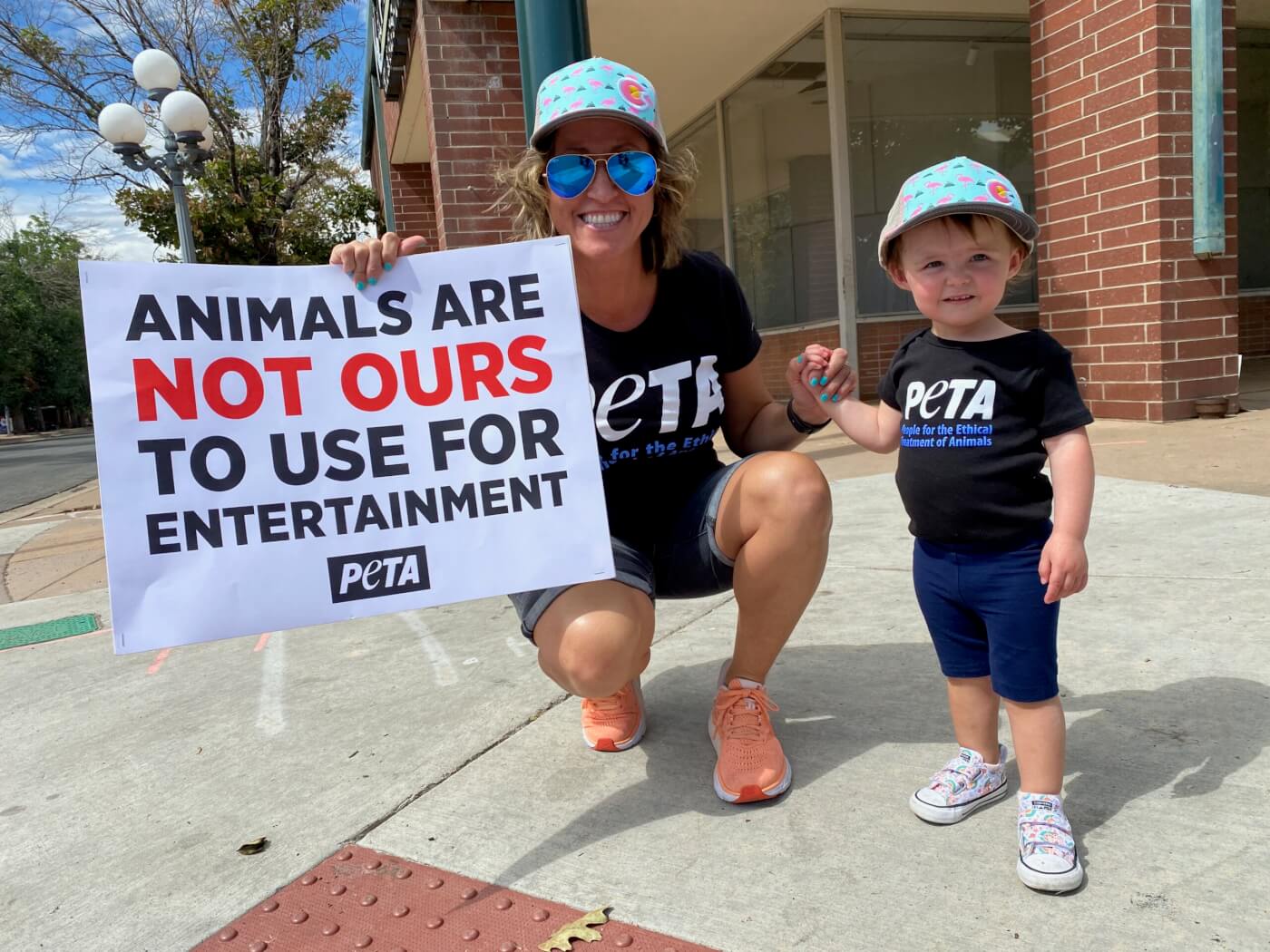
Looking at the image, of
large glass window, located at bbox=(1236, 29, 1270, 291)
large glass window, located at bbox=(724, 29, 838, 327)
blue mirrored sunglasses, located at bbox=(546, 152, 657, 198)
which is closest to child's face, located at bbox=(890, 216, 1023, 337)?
blue mirrored sunglasses, located at bbox=(546, 152, 657, 198)

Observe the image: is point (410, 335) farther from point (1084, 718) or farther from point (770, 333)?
point (770, 333)

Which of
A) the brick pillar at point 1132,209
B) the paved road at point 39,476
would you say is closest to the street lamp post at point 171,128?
the paved road at point 39,476

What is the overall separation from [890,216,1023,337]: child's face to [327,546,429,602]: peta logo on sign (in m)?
1.13

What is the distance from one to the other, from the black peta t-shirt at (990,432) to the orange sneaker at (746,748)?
576mm

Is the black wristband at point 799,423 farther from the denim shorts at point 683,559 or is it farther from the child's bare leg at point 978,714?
the child's bare leg at point 978,714

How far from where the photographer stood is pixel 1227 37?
5535 millimetres

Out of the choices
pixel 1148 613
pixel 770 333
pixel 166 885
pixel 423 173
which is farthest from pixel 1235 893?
pixel 423 173

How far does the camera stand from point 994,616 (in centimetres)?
171

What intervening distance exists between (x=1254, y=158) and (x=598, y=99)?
1174 cm

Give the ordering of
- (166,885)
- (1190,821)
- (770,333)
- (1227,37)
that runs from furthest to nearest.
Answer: (770,333), (1227,37), (166,885), (1190,821)

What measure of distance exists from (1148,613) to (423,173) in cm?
1254

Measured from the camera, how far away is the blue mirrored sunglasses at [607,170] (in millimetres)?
2066

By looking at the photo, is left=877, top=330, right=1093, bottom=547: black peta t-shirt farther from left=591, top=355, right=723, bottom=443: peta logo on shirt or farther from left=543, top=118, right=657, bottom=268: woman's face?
left=543, top=118, right=657, bottom=268: woman's face

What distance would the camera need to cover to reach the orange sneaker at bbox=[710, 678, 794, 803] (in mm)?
1918
